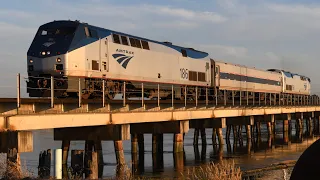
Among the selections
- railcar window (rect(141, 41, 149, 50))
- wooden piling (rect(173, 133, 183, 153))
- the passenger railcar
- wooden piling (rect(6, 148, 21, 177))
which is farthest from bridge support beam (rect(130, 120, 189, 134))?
the passenger railcar

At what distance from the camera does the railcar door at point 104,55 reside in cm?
2484

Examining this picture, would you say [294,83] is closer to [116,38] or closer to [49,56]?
[116,38]

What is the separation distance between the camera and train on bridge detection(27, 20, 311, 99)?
2197cm

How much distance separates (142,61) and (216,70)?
15.3 m

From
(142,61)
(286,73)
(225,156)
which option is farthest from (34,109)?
(286,73)

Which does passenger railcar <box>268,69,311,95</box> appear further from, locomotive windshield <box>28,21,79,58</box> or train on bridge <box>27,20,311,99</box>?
locomotive windshield <box>28,21,79,58</box>

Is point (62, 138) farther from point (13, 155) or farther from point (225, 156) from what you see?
point (225, 156)

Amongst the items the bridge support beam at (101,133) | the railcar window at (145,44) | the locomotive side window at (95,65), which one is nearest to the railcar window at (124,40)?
the railcar window at (145,44)

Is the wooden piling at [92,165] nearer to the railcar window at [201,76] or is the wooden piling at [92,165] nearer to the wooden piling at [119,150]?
the wooden piling at [119,150]

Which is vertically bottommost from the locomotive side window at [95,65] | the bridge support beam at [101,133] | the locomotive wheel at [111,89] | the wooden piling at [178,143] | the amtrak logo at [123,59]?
the wooden piling at [178,143]

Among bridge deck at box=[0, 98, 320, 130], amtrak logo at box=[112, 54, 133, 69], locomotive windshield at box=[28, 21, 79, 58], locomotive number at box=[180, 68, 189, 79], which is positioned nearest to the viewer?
bridge deck at box=[0, 98, 320, 130]

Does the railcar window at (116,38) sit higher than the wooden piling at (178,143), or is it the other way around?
the railcar window at (116,38)

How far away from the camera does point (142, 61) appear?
2933 cm

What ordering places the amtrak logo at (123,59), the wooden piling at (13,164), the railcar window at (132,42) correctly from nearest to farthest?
the wooden piling at (13,164) < the amtrak logo at (123,59) < the railcar window at (132,42)
